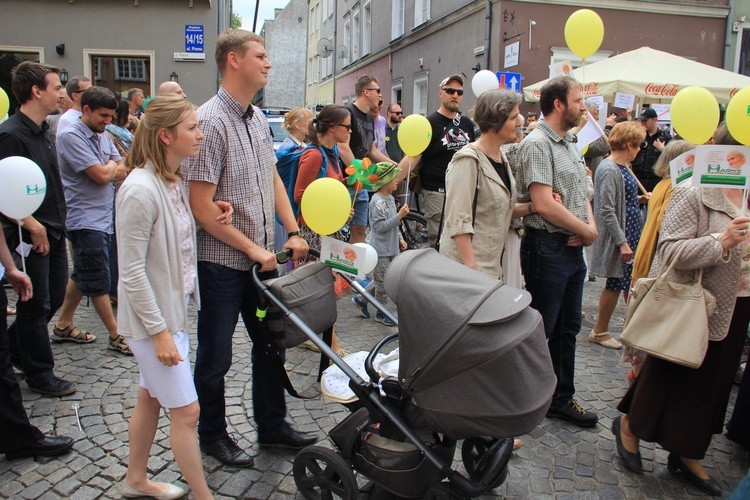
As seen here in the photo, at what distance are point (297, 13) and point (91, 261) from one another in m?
46.8

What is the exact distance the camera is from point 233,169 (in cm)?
282

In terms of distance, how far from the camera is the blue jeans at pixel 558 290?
350 cm

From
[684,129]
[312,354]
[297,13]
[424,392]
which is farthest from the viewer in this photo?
[297,13]

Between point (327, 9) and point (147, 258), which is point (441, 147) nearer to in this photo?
point (147, 258)

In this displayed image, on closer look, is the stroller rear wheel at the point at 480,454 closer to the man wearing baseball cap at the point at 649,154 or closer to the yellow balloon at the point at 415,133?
the yellow balloon at the point at 415,133

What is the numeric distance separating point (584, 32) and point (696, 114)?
9.36 ft

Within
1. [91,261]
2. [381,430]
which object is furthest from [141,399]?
[91,261]

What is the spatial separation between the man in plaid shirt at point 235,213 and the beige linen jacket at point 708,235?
190 cm

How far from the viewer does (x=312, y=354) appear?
4875 millimetres

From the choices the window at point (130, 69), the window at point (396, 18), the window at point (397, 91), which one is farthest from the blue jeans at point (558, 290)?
the window at point (396, 18)

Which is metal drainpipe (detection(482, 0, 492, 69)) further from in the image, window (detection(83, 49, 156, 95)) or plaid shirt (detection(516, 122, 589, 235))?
plaid shirt (detection(516, 122, 589, 235))

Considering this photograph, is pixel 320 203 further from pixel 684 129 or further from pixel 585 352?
pixel 585 352

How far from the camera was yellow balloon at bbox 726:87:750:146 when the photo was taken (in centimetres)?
282

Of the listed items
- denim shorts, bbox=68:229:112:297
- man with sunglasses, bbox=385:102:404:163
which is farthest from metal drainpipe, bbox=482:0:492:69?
denim shorts, bbox=68:229:112:297
